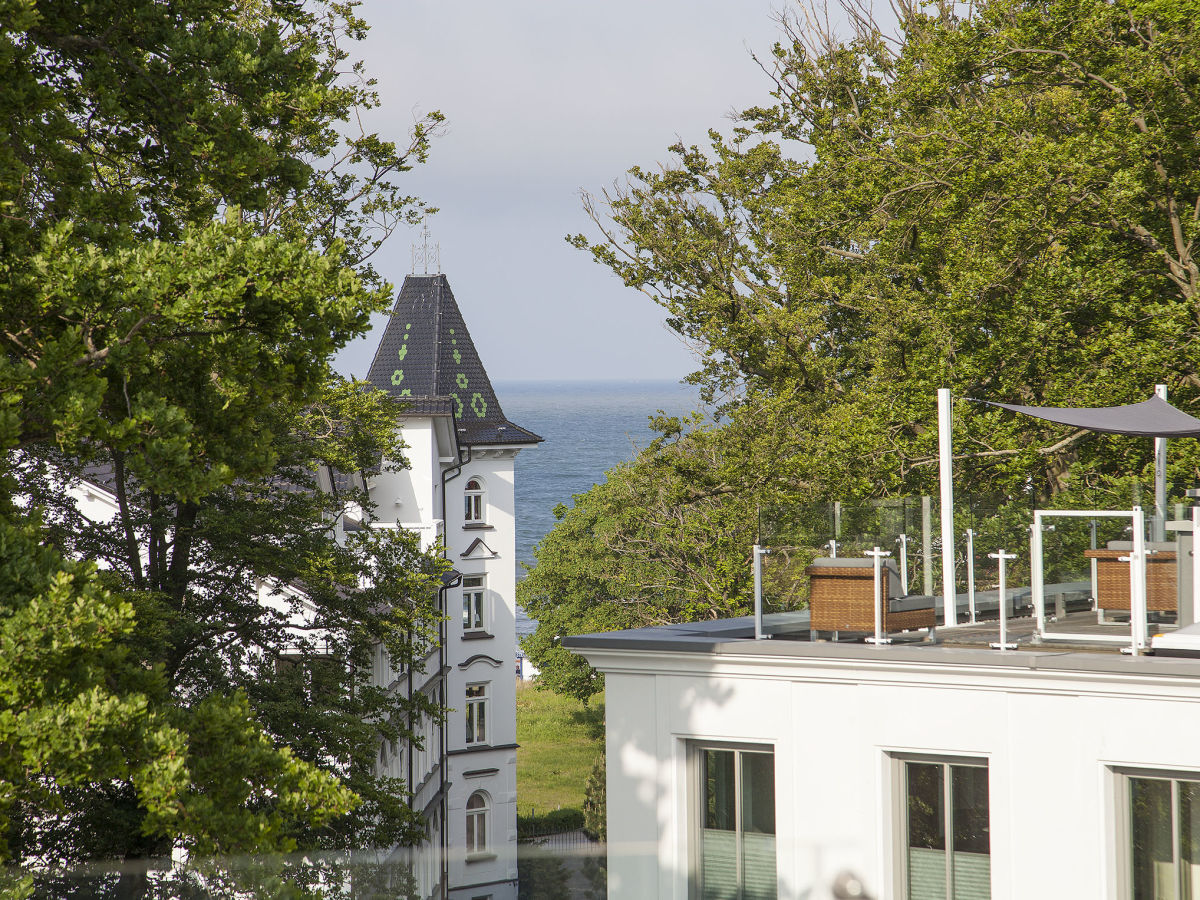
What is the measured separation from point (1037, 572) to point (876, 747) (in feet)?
7.29

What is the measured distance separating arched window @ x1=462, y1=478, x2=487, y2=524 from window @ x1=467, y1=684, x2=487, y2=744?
5.37 m

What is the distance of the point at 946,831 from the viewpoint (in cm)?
977

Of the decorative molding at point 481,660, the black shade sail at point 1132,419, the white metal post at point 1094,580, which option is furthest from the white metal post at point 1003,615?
the decorative molding at point 481,660

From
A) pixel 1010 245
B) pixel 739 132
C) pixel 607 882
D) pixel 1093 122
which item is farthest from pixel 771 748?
pixel 739 132

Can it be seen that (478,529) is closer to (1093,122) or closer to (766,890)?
(1093,122)

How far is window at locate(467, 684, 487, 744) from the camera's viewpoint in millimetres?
40194

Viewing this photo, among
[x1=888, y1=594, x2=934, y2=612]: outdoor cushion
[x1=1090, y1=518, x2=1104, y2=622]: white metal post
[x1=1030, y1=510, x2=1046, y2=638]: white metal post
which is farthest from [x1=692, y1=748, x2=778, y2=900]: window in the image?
[x1=1090, y1=518, x2=1104, y2=622]: white metal post

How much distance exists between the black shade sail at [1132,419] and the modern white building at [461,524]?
1009 inches

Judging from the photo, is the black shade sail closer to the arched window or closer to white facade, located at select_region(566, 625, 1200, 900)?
white facade, located at select_region(566, 625, 1200, 900)

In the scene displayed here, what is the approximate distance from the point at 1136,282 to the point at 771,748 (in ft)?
46.3

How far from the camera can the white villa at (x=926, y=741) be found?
30.2 feet

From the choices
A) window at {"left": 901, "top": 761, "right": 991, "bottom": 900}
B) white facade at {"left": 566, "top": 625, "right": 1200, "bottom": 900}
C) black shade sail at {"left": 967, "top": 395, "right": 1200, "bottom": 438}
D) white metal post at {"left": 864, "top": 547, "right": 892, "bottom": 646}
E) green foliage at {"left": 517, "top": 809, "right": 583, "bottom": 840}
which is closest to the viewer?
white facade at {"left": 566, "top": 625, "right": 1200, "bottom": 900}

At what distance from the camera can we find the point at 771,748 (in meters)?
10.5

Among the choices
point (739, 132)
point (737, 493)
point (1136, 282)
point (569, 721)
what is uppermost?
point (739, 132)
